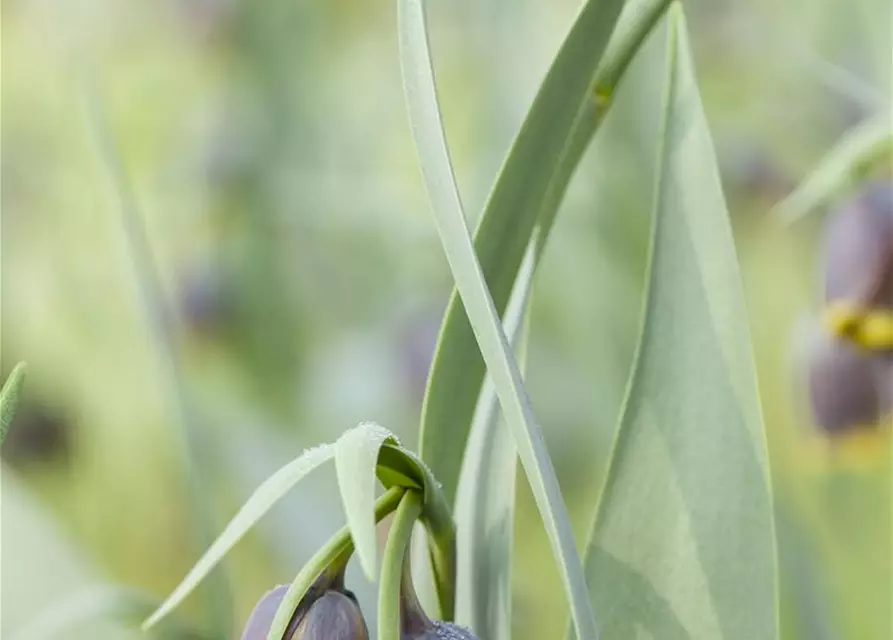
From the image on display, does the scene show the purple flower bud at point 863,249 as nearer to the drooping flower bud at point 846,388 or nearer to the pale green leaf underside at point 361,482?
the drooping flower bud at point 846,388

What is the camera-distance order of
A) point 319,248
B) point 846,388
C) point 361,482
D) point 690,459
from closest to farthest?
point 361,482, point 690,459, point 846,388, point 319,248

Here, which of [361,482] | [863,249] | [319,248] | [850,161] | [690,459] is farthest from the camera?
[319,248]

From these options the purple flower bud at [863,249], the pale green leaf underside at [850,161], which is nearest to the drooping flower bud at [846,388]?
the purple flower bud at [863,249]

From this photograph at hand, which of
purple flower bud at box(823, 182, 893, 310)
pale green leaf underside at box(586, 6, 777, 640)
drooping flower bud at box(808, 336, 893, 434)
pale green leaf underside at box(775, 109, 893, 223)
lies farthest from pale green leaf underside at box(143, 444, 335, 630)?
drooping flower bud at box(808, 336, 893, 434)

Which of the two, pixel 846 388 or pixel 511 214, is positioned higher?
pixel 511 214

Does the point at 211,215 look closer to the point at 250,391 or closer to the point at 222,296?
the point at 222,296

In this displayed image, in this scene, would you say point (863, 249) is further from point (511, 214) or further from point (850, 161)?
point (511, 214)

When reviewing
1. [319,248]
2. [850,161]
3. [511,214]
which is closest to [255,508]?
[511,214]
